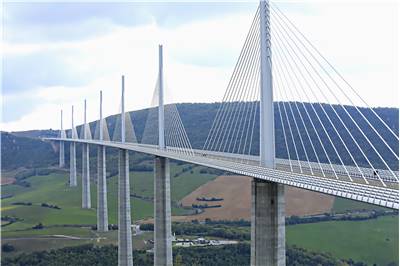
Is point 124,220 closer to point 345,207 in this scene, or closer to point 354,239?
point 354,239

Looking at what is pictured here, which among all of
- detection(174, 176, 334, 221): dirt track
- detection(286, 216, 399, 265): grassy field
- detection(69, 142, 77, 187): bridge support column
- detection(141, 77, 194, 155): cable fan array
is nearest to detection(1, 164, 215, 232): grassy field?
detection(69, 142, 77, 187): bridge support column

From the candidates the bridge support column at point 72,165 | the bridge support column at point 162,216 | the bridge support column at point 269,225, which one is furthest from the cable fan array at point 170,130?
the bridge support column at point 72,165

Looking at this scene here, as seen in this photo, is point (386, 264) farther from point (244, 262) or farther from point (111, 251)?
point (111, 251)

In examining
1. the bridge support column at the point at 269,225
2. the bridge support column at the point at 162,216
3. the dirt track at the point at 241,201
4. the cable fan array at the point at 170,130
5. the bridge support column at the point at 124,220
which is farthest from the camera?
the dirt track at the point at 241,201

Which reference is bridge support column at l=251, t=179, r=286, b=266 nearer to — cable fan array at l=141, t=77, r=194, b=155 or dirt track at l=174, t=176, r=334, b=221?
cable fan array at l=141, t=77, r=194, b=155

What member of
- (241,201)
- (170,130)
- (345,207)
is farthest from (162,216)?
(345,207)

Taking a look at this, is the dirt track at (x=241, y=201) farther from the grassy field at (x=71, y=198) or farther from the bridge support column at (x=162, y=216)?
the bridge support column at (x=162, y=216)
